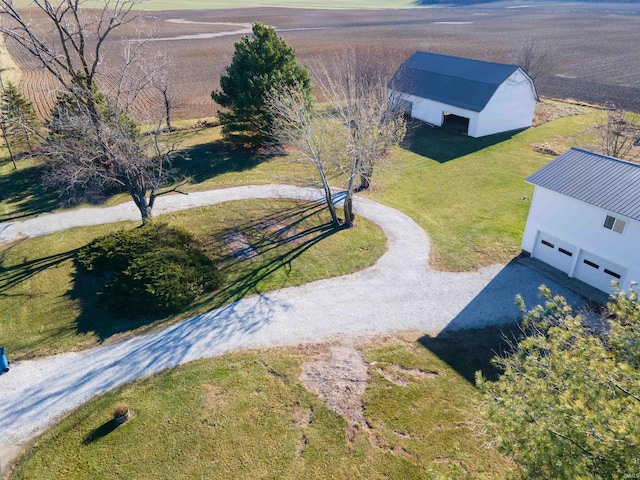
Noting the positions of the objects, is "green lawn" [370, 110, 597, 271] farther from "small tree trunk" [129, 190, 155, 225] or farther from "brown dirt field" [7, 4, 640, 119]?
"small tree trunk" [129, 190, 155, 225]

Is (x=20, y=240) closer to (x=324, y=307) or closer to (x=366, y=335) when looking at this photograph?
(x=324, y=307)

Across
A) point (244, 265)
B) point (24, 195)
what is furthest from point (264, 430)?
point (24, 195)

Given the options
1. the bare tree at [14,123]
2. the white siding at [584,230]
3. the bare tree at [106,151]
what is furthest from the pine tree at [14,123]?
the white siding at [584,230]

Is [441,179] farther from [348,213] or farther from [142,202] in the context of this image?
[142,202]

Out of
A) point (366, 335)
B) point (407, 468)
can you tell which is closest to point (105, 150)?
point (366, 335)

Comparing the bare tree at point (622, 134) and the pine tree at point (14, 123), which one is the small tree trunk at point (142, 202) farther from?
the bare tree at point (622, 134)

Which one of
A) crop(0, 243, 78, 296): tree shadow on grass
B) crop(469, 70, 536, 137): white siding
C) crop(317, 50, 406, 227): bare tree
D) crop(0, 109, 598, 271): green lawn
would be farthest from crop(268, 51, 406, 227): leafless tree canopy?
crop(0, 243, 78, 296): tree shadow on grass
